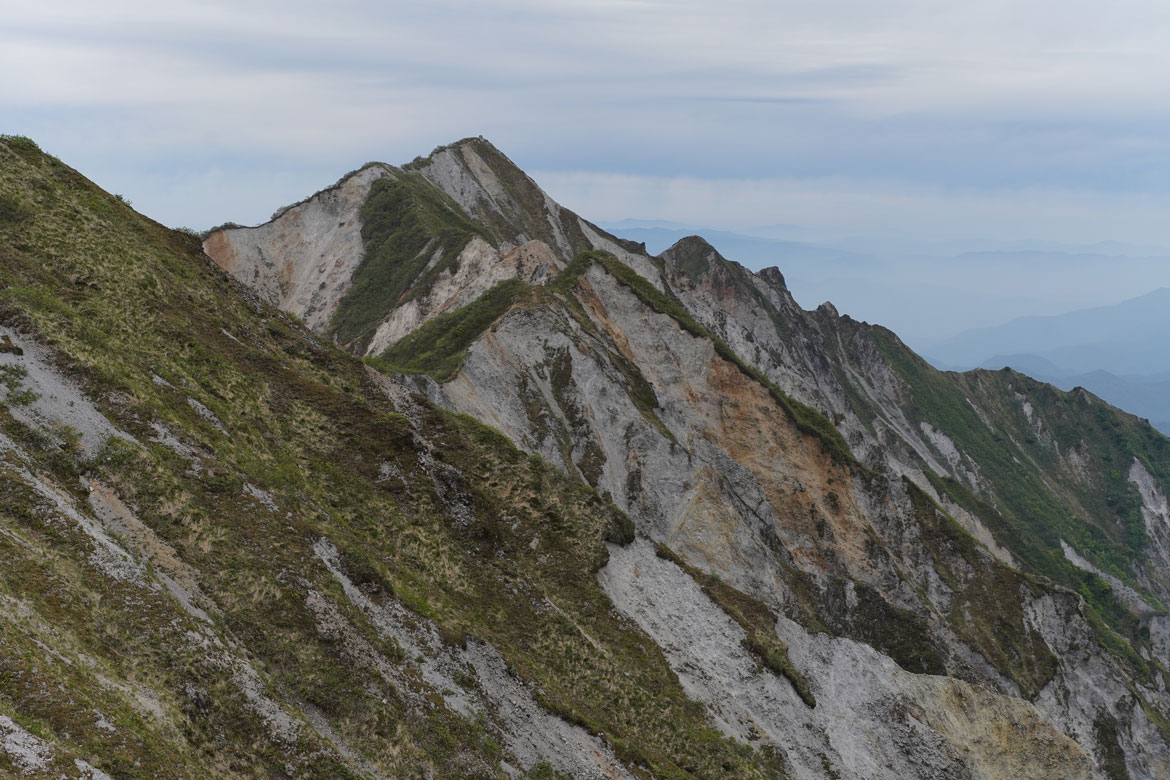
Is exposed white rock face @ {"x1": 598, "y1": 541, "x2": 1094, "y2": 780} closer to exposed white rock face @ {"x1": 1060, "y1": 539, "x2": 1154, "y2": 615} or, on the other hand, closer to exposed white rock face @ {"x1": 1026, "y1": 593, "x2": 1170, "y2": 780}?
exposed white rock face @ {"x1": 1026, "y1": 593, "x2": 1170, "y2": 780}

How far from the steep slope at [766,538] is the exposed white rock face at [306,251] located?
1046 millimetres

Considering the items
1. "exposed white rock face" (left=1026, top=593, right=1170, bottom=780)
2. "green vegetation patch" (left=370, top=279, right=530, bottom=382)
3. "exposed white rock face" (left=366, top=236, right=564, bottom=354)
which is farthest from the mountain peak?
"exposed white rock face" (left=1026, top=593, right=1170, bottom=780)

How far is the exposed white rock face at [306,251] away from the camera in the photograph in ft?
315

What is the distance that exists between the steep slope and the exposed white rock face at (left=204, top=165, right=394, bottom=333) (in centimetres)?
105

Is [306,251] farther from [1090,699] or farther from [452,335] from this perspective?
[1090,699]

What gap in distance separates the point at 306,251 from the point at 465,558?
272 feet

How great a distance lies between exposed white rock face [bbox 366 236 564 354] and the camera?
7550cm

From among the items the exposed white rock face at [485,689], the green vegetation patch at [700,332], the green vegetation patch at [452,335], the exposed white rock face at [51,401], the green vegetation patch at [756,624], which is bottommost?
the exposed white rock face at [485,689]

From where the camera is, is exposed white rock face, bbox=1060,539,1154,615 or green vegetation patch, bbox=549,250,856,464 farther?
exposed white rock face, bbox=1060,539,1154,615

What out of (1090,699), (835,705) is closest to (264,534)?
(835,705)

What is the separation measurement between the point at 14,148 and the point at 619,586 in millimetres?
34886

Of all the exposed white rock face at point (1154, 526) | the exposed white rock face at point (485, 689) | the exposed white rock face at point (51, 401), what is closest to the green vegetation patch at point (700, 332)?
the exposed white rock face at point (485, 689)

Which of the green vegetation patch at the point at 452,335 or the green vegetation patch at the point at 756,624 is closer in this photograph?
the green vegetation patch at the point at 756,624

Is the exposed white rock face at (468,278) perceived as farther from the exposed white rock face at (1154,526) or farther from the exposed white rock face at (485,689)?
the exposed white rock face at (1154,526)
